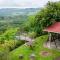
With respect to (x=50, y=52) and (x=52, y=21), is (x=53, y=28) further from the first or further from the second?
(x=50, y=52)

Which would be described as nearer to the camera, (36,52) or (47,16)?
(36,52)

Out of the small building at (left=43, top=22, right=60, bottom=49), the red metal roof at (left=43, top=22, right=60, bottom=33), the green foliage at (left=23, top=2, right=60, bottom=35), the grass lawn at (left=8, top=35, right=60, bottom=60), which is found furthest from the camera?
the green foliage at (left=23, top=2, right=60, bottom=35)

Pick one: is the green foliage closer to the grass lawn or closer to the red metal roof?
the red metal roof

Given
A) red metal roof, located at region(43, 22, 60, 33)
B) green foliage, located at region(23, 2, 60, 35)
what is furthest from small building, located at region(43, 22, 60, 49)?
green foliage, located at region(23, 2, 60, 35)

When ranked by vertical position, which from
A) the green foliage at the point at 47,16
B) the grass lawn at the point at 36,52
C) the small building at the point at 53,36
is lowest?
the grass lawn at the point at 36,52

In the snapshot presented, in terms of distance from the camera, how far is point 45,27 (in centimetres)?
2769

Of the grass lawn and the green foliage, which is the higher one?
the green foliage

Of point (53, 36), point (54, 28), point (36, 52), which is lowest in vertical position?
point (36, 52)

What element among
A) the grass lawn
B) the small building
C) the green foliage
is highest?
the green foliage

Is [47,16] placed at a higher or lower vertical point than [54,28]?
higher

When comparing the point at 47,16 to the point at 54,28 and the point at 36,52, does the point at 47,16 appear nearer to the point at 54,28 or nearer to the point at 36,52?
the point at 54,28

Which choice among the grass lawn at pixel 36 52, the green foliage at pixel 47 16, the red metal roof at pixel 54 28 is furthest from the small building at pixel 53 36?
the grass lawn at pixel 36 52

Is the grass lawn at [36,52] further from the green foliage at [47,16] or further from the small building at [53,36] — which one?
the green foliage at [47,16]

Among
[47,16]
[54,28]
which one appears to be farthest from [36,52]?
[47,16]
